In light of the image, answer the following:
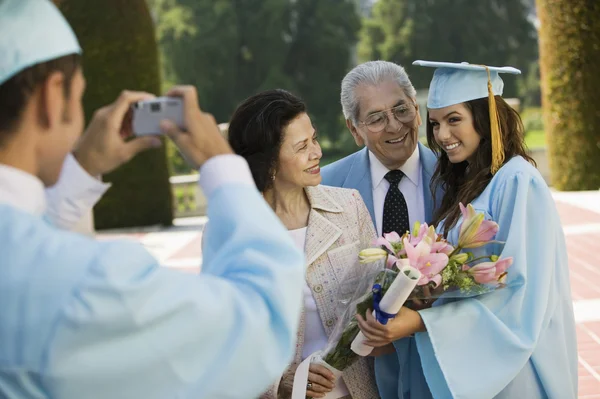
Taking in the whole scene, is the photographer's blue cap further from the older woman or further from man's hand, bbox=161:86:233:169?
the older woman

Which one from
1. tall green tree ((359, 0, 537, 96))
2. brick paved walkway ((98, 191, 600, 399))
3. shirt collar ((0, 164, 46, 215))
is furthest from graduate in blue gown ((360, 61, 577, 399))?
tall green tree ((359, 0, 537, 96))

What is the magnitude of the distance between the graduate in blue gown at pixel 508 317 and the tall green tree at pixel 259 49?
2906 cm

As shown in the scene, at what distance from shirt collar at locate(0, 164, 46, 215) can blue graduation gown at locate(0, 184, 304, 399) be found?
25mm

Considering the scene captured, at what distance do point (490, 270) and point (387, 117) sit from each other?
44.6 inches

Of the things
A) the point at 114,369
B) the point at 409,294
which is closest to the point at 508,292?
the point at 409,294

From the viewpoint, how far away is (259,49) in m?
32.8

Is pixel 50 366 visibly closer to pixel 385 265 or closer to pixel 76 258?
pixel 76 258

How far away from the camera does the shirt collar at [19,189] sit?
1267mm

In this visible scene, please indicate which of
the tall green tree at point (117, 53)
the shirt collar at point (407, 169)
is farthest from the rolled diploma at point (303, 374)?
the tall green tree at point (117, 53)

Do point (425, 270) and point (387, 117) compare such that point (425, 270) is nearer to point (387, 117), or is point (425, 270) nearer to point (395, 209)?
point (395, 209)

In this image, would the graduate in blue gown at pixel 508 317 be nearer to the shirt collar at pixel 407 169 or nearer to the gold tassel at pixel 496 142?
the gold tassel at pixel 496 142

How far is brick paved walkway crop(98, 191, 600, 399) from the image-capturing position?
17.4ft

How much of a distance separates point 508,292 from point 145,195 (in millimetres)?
10068

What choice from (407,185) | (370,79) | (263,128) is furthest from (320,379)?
(370,79)
